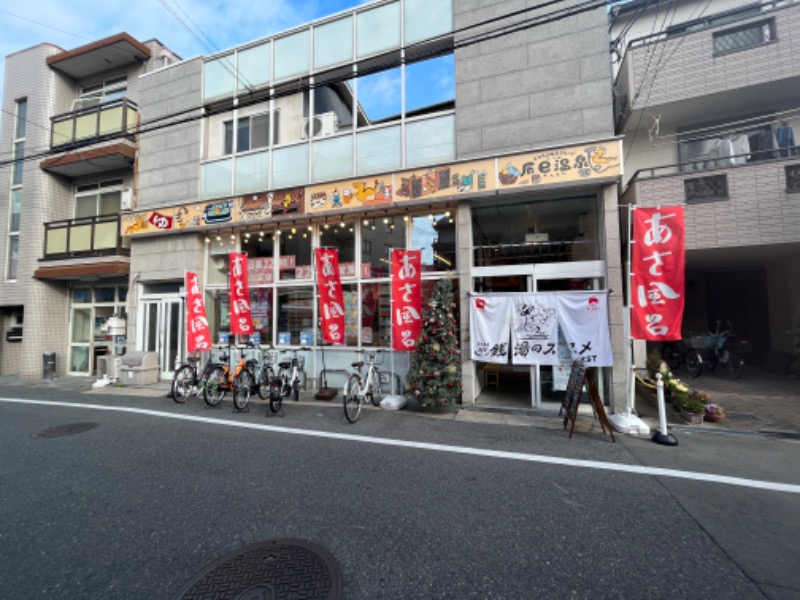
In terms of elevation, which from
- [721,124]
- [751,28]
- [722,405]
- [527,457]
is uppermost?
[751,28]

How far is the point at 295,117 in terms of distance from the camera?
32.4 feet

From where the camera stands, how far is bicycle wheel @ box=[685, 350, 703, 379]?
10.1 metres

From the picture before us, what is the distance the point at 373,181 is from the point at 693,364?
10984 millimetres

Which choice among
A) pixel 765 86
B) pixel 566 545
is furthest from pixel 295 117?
pixel 765 86

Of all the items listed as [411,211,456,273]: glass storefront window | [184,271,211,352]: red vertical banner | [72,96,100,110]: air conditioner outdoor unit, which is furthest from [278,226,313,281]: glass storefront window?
[72,96,100,110]: air conditioner outdoor unit

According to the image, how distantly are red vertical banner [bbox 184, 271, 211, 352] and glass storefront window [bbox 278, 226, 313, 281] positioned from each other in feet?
7.57

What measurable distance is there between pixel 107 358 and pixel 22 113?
10.9 metres

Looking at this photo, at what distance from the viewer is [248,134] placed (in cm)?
1048

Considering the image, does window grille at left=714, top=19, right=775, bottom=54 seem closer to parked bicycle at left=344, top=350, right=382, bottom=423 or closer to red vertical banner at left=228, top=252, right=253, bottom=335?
parked bicycle at left=344, top=350, right=382, bottom=423

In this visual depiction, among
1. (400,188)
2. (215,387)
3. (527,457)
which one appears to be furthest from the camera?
(400,188)

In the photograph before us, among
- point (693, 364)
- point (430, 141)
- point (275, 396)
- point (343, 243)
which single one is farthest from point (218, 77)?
point (693, 364)

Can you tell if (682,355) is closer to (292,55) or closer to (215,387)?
(215,387)

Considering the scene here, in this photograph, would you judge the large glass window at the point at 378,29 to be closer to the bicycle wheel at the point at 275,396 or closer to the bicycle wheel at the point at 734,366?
the bicycle wheel at the point at 275,396

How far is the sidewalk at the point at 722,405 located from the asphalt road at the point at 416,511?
1.83 ft
